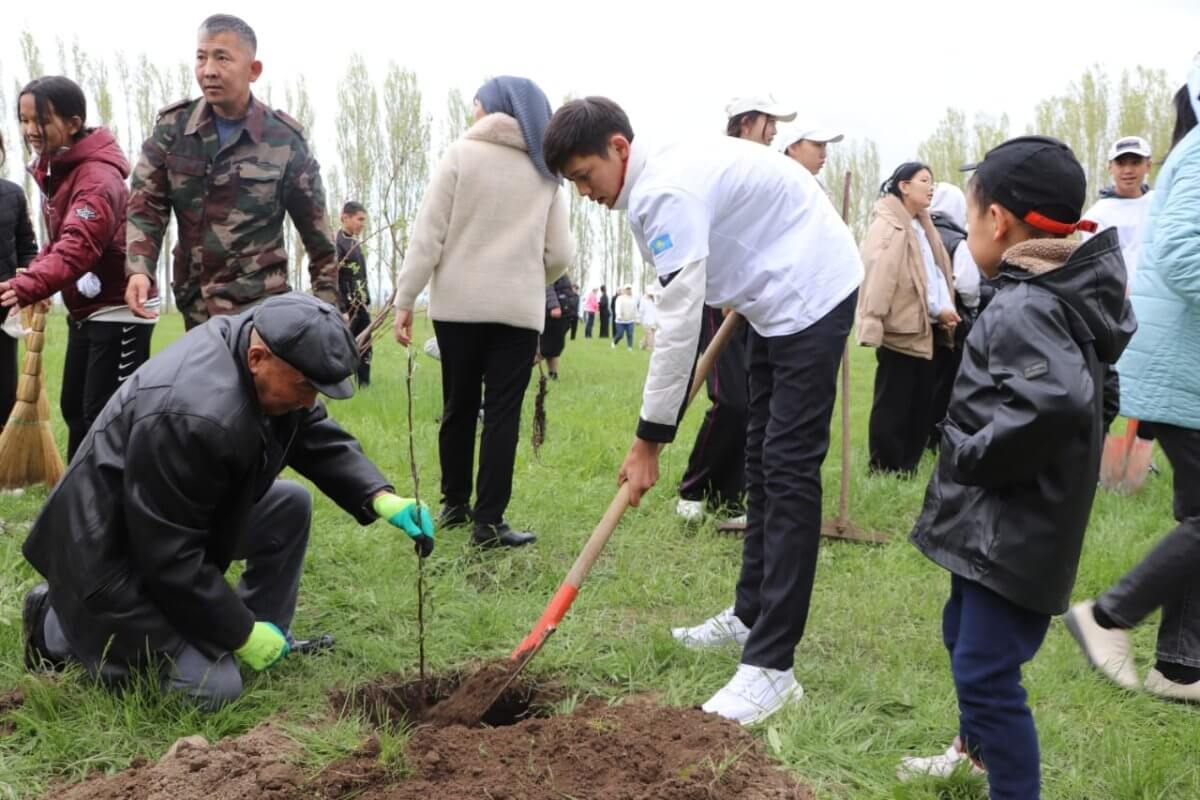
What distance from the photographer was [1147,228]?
327 centimetres

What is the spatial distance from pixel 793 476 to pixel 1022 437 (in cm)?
93

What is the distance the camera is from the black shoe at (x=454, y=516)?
4617 millimetres

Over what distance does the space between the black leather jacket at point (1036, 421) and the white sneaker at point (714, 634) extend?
4.50 feet

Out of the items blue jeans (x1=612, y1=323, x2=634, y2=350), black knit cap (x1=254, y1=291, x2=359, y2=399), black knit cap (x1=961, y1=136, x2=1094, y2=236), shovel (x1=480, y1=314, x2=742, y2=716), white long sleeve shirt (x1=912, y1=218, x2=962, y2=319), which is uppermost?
black knit cap (x1=961, y1=136, x2=1094, y2=236)

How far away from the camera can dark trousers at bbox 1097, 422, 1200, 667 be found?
3000mm

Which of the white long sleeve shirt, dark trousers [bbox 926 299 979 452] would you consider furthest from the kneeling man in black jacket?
dark trousers [bbox 926 299 979 452]

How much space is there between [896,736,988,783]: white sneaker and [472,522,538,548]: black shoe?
2.20 metres

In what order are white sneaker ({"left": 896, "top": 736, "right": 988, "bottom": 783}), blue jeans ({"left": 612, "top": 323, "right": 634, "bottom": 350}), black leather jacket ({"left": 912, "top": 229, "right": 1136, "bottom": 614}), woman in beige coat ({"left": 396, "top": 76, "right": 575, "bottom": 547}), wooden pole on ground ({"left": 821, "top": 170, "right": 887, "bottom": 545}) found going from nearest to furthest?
black leather jacket ({"left": 912, "top": 229, "right": 1136, "bottom": 614}), white sneaker ({"left": 896, "top": 736, "right": 988, "bottom": 783}), woman in beige coat ({"left": 396, "top": 76, "right": 575, "bottom": 547}), wooden pole on ground ({"left": 821, "top": 170, "right": 887, "bottom": 545}), blue jeans ({"left": 612, "top": 323, "right": 634, "bottom": 350})

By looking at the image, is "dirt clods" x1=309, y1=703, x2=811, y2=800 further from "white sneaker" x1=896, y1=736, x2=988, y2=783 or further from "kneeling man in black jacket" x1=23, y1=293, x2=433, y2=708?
"kneeling man in black jacket" x1=23, y1=293, x2=433, y2=708

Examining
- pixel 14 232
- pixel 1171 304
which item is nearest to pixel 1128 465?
pixel 1171 304

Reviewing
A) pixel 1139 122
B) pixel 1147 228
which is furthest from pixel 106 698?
pixel 1139 122

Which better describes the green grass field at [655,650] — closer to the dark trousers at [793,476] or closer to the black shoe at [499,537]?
the black shoe at [499,537]

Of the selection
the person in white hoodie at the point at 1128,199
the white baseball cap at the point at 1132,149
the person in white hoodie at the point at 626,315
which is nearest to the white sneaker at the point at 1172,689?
the person in white hoodie at the point at 1128,199

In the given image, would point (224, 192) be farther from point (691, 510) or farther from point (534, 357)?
point (691, 510)
